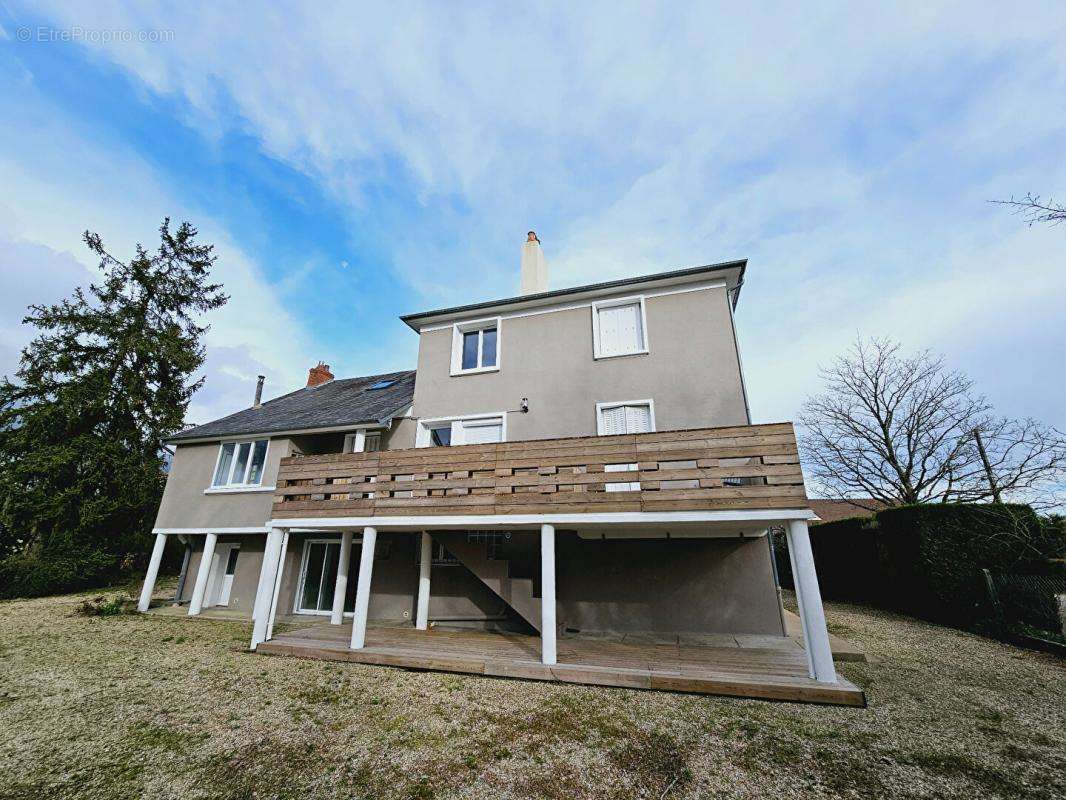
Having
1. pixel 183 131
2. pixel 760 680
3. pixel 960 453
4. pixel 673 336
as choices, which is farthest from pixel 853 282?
pixel 183 131

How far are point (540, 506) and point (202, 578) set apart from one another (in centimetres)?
1265

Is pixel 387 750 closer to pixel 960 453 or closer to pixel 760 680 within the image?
pixel 760 680

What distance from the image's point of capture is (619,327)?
11.9 metres

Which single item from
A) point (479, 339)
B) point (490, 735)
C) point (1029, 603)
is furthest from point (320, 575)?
point (1029, 603)

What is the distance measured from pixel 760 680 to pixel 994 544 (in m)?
Result: 9.86

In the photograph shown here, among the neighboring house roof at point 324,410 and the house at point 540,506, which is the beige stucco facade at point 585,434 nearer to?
the house at point 540,506

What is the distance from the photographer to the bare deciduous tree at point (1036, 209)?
6.49 m

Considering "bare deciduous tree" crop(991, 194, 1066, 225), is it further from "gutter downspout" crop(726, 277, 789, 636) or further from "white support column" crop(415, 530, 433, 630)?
"white support column" crop(415, 530, 433, 630)

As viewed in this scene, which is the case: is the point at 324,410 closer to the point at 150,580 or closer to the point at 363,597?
the point at 150,580

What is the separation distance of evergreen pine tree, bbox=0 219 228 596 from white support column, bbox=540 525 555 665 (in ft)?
71.4

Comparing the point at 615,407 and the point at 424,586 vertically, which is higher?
the point at 615,407

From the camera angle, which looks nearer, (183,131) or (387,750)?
(387,750)

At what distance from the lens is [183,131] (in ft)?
37.3

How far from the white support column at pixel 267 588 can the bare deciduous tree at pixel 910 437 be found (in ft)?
82.6
